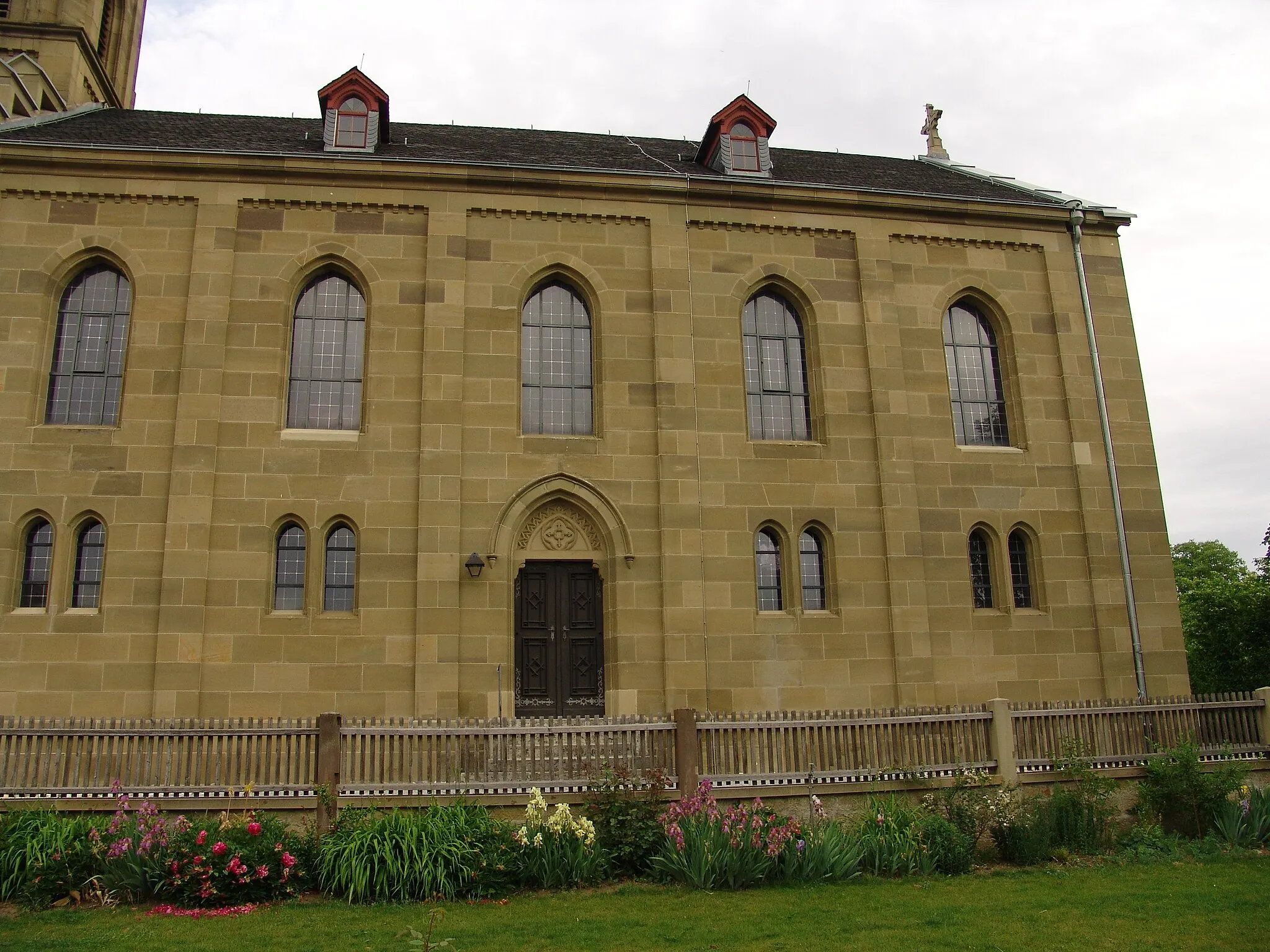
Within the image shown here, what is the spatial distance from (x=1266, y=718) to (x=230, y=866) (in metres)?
14.4

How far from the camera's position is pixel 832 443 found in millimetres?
A: 18719

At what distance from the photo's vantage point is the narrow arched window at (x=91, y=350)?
17.0m

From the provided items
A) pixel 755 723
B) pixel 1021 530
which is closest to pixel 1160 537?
pixel 1021 530


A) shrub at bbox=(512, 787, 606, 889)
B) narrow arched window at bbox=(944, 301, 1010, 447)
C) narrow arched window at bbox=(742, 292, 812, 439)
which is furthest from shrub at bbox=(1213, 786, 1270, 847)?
narrow arched window at bbox=(742, 292, 812, 439)

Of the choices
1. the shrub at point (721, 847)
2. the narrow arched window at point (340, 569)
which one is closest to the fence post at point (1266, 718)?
the shrub at point (721, 847)

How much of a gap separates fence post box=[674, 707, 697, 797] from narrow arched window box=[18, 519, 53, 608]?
1144 cm

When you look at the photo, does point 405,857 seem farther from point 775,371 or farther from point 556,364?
point 775,371

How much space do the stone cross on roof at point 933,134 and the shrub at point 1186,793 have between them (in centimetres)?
1926

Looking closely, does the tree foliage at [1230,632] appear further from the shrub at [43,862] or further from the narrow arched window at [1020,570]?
the shrub at [43,862]

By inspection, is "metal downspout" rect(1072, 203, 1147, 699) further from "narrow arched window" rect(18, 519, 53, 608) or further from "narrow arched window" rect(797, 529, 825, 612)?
"narrow arched window" rect(18, 519, 53, 608)

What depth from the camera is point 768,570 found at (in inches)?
714

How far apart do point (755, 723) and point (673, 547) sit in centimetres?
543

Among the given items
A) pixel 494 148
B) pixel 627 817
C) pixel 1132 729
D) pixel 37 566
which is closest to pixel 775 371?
pixel 494 148

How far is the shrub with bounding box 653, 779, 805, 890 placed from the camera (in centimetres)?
1040
